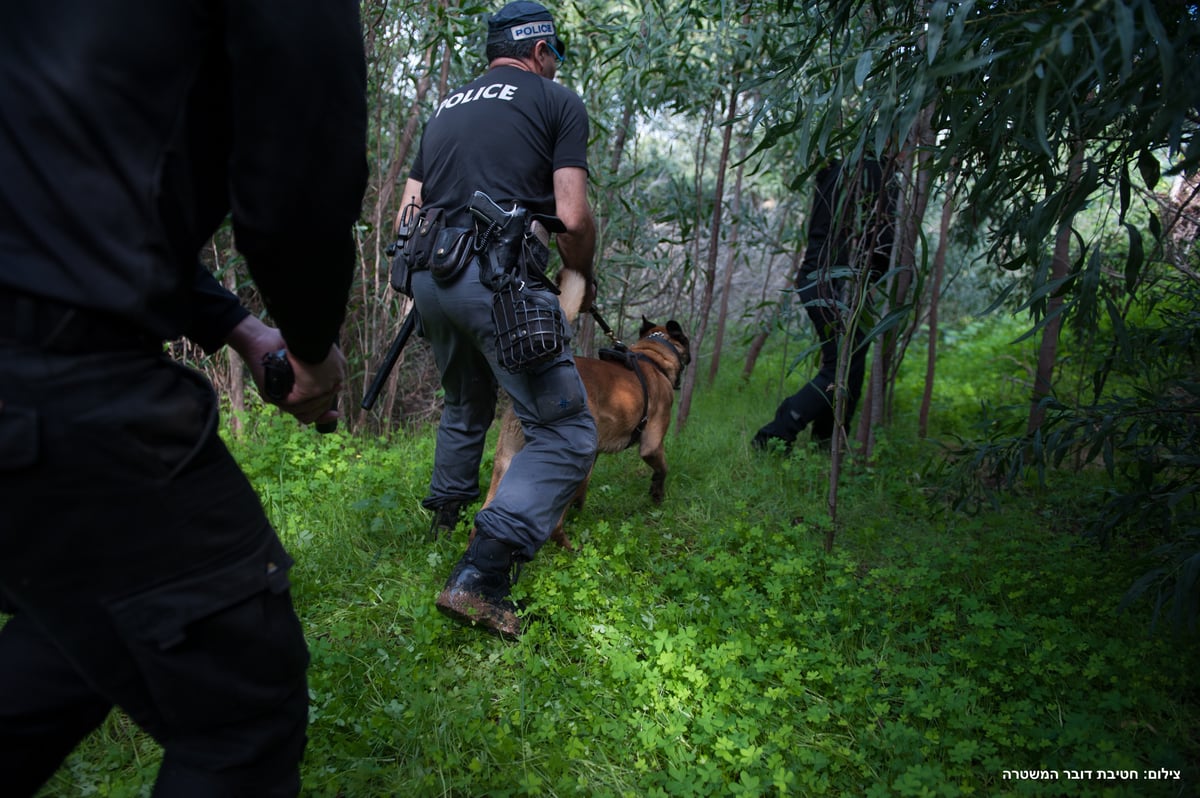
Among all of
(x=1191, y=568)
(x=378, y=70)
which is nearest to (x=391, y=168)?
(x=378, y=70)

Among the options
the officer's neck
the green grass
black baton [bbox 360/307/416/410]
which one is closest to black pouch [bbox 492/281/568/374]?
black baton [bbox 360/307/416/410]

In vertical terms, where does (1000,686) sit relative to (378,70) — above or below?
below

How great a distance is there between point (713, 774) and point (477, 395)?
193 centimetres

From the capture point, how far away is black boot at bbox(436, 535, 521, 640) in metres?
2.56

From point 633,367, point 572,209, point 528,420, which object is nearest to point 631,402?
point 633,367

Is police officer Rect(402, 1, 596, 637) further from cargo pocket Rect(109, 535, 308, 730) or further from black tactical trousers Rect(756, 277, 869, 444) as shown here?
black tactical trousers Rect(756, 277, 869, 444)

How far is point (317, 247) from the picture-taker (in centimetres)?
112

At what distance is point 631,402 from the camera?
368 centimetres

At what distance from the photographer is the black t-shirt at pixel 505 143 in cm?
290

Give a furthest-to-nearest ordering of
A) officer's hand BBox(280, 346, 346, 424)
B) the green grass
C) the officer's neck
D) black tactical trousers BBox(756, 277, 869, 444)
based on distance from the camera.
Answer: black tactical trousers BBox(756, 277, 869, 444), the officer's neck, the green grass, officer's hand BBox(280, 346, 346, 424)

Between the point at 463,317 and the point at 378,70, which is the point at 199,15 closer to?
the point at 463,317

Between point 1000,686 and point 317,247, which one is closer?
point 317,247

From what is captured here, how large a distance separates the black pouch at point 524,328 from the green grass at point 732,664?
85 centimetres

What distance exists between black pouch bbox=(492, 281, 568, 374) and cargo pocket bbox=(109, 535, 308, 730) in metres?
1.55
